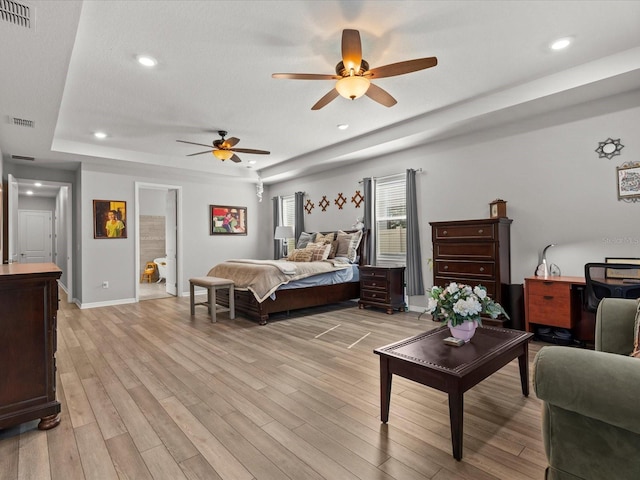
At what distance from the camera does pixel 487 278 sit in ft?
13.3

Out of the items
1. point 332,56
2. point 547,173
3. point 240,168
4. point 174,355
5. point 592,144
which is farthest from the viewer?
point 240,168

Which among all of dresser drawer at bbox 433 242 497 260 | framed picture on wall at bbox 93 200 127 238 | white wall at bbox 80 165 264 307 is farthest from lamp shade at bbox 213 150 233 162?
dresser drawer at bbox 433 242 497 260

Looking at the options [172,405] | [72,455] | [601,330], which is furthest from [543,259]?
[72,455]

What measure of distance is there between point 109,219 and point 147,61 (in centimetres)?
405

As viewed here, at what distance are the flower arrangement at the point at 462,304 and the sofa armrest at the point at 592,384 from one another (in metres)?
0.87

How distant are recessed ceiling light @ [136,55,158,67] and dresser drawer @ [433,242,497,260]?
386 centimetres

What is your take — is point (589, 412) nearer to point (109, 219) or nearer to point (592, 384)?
point (592, 384)

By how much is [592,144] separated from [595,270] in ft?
4.99

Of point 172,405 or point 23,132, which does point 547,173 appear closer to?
point 172,405

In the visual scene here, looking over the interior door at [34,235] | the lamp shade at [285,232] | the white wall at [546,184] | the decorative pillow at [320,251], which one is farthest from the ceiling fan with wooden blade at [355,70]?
the interior door at [34,235]

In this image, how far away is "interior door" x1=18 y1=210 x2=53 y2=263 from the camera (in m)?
9.70

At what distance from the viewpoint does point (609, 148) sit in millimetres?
3533

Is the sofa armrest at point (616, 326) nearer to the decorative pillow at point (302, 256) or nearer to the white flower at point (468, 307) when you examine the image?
the white flower at point (468, 307)

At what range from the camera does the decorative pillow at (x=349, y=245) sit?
19.1 feet
